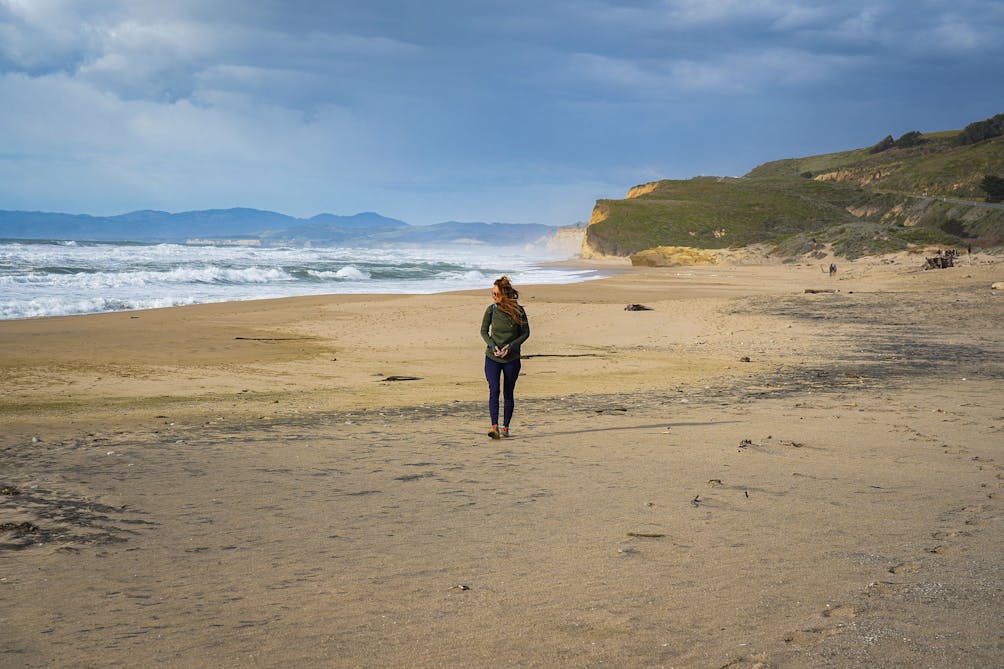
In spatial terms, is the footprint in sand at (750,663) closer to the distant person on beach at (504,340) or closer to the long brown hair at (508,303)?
the distant person on beach at (504,340)

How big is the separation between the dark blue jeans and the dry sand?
309mm

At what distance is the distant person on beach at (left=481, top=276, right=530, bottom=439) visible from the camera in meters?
7.91

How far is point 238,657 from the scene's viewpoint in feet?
10.6

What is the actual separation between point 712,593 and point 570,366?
9.76 m

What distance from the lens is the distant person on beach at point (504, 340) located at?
7914 mm

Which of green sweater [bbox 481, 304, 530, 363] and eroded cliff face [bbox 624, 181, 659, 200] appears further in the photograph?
eroded cliff face [bbox 624, 181, 659, 200]

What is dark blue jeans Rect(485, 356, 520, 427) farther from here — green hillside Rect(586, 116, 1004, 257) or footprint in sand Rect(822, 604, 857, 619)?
green hillside Rect(586, 116, 1004, 257)

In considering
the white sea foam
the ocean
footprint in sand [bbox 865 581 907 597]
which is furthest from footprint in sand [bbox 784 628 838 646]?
the white sea foam

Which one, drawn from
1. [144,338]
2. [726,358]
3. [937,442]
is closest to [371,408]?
[937,442]

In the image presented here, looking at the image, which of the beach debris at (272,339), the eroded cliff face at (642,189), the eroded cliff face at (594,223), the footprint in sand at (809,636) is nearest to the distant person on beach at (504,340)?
the footprint in sand at (809,636)

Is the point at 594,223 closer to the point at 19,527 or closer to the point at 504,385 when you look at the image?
the point at 504,385

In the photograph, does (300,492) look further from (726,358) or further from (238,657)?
(726,358)

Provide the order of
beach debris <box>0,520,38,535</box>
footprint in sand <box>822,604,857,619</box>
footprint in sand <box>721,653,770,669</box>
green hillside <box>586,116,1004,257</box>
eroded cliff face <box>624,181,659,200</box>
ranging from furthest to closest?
eroded cliff face <box>624,181,659,200</box> → green hillside <box>586,116,1004,257</box> → beach debris <box>0,520,38,535</box> → footprint in sand <box>822,604,857,619</box> → footprint in sand <box>721,653,770,669</box>

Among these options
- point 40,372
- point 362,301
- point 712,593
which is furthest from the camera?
point 362,301
